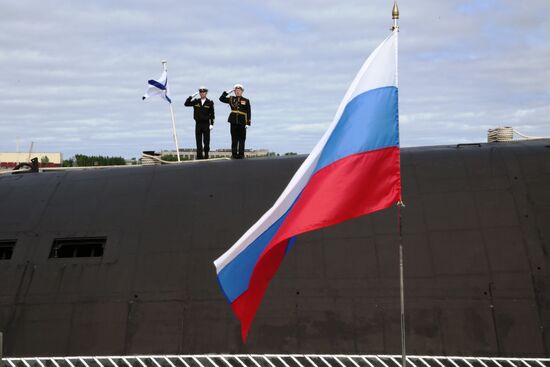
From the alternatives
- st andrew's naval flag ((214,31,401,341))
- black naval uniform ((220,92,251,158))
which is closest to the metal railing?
st andrew's naval flag ((214,31,401,341))

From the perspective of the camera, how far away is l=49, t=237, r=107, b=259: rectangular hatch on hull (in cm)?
1012

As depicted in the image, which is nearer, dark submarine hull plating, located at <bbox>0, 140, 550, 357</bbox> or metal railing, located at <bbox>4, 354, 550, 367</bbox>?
metal railing, located at <bbox>4, 354, 550, 367</bbox>

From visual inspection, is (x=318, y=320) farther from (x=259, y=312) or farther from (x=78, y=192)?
(x=78, y=192)

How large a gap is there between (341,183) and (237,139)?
6.73 m

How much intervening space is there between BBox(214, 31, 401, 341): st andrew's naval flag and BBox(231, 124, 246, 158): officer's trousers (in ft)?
19.8

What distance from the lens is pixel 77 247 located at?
1025cm

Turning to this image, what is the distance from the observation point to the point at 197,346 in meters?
8.97

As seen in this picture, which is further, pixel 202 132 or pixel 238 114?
pixel 202 132

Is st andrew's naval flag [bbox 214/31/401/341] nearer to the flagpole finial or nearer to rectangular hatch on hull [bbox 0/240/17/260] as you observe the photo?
the flagpole finial

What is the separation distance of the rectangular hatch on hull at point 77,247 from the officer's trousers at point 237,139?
10.0ft

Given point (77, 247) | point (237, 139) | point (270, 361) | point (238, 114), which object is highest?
point (238, 114)

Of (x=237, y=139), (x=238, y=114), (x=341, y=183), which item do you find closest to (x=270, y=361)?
(x=341, y=183)

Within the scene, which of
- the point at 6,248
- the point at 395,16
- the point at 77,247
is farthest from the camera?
the point at 6,248

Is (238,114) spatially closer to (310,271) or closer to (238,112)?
(238,112)
